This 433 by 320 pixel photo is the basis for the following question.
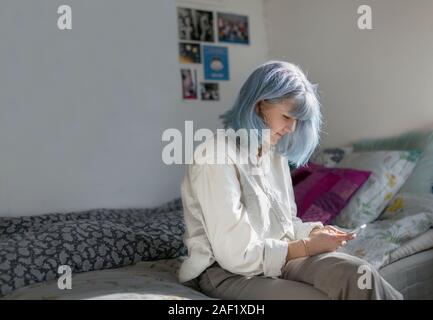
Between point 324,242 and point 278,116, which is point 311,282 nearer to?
point 324,242

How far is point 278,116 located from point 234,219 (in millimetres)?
356

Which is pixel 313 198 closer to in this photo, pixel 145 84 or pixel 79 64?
pixel 145 84

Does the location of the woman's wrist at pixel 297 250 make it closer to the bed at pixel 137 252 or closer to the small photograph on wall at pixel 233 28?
the bed at pixel 137 252

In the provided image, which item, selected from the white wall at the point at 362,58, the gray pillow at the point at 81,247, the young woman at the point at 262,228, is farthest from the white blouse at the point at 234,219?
the white wall at the point at 362,58

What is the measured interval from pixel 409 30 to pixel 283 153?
1.21m

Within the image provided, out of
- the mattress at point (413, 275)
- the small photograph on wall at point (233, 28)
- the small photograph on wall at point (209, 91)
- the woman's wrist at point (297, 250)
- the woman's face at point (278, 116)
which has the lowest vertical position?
the mattress at point (413, 275)

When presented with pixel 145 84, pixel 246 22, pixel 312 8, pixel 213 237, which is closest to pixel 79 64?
pixel 145 84

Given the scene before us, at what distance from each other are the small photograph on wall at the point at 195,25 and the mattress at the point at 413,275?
1.79m

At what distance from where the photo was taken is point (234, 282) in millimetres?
1357

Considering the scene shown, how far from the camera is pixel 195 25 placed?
3.08m

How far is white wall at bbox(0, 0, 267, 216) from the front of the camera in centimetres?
242

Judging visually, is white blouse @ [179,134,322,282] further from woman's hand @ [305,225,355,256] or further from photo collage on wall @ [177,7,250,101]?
photo collage on wall @ [177,7,250,101]

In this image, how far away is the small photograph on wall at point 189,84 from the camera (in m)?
3.01

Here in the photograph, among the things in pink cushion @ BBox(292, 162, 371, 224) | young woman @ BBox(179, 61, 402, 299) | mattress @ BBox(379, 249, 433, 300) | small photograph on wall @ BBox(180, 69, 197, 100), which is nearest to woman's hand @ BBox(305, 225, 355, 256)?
young woman @ BBox(179, 61, 402, 299)
